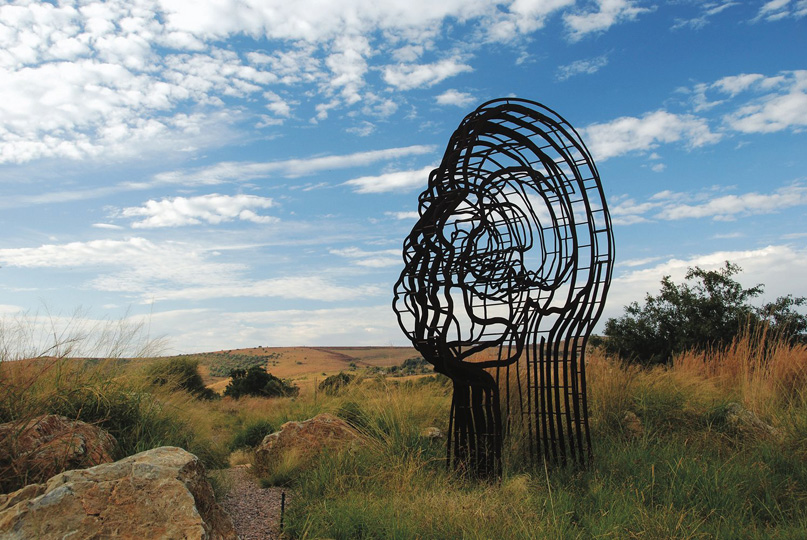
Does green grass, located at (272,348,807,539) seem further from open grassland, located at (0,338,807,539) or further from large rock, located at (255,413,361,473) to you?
large rock, located at (255,413,361,473)

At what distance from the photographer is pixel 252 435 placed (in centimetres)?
770

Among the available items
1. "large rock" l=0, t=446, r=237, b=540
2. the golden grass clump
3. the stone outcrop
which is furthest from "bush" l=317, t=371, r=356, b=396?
"large rock" l=0, t=446, r=237, b=540

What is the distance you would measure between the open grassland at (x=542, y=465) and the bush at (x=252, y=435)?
7cm

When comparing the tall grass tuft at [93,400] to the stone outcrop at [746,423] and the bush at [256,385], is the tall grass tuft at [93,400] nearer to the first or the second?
Result: the stone outcrop at [746,423]

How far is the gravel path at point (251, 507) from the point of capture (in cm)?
421

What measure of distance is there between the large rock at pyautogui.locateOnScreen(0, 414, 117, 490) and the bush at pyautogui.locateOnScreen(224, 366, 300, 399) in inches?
404

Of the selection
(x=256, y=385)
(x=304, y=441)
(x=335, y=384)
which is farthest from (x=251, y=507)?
(x=256, y=385)

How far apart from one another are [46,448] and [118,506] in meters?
1.64

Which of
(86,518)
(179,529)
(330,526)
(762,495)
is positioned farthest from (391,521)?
(762,495)

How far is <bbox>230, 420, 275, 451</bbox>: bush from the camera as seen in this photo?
7660 mm

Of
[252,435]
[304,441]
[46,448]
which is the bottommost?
[252,435]

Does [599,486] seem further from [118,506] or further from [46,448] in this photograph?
[46,448]

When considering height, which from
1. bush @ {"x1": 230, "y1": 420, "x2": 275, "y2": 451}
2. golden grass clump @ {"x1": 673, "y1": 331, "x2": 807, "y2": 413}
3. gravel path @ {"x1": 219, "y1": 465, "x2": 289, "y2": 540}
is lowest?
gravel path @ {"x1": 219, "y1": 465, "x2": 289, "y2": 540}

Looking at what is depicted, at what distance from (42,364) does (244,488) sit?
224 centimetres
